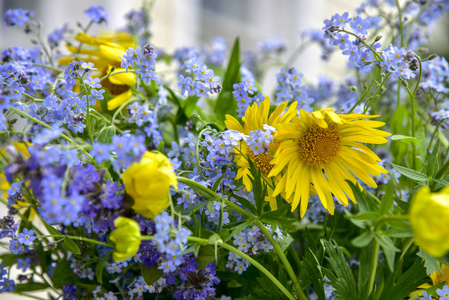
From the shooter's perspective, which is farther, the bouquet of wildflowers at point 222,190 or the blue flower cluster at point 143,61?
the blue flower cluster at point 143,61

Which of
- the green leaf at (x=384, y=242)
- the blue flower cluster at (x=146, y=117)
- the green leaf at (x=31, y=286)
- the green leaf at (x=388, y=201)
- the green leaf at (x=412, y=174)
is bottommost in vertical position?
the green leaf at (x=384, y=242)

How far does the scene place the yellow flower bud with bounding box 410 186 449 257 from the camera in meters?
0.23

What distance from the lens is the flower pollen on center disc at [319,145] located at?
1.22ft

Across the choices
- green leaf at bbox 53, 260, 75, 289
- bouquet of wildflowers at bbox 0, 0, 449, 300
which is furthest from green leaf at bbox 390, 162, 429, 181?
green leaf at bbox 53, 260, 75, 289

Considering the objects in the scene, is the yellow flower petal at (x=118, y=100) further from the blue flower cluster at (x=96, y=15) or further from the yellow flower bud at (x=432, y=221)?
the yellow flower bud at (x=432, y=221)

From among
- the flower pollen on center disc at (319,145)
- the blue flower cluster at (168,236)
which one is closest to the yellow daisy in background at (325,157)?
the flower pollen on center disc at (319,145)

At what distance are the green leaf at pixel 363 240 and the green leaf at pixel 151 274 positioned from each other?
156mm

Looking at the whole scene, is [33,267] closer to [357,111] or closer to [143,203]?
[143,203]

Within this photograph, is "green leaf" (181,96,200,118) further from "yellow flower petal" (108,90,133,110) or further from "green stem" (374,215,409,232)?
"green stem" (374,215,409,232)

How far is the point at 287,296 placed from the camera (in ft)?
1.11

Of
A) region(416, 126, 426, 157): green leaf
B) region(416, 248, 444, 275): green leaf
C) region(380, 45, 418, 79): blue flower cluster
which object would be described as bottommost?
region(416, 248, 444, 275): green leaf

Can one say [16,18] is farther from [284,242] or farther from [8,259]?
[284,242]

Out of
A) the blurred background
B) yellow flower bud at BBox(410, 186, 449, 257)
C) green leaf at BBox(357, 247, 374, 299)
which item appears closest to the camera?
yellow flower bud at BBox(410, 186, 449, 257)

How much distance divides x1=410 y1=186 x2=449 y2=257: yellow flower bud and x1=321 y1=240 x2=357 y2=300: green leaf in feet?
0.36
